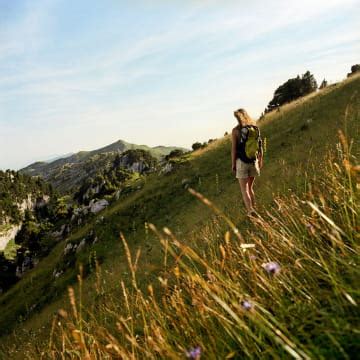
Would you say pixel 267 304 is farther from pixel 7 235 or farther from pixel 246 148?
pixel 7 235

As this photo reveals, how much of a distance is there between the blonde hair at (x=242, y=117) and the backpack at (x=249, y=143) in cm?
11

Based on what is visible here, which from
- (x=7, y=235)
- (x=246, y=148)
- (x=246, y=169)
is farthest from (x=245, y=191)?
(x=7, y=235)

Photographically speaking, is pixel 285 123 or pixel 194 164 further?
pixel 194 164

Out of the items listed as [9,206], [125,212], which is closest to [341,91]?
[125,212]

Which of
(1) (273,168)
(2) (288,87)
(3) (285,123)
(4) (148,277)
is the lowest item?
(4) (148,277)

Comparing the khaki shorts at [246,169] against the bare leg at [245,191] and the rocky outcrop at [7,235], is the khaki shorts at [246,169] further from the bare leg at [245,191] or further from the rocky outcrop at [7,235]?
the rocky outcrop at [7,235]

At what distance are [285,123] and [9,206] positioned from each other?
16239cm

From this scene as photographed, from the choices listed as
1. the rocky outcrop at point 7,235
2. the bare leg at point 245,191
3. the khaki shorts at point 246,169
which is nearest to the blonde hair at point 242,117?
the khaki shorts at point 246,169

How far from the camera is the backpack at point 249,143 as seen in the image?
8820 millimetres

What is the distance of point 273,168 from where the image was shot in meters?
15.2

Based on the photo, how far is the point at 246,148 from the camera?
894 centimetres

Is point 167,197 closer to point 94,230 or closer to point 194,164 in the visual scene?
point 194,164

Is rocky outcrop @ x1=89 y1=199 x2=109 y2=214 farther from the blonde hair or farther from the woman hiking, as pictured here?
the blonde hair

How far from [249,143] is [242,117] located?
2.12 ft
